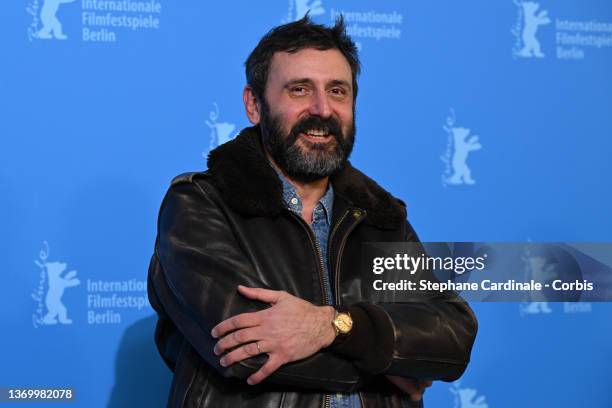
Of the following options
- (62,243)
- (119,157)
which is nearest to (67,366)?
(62,243)

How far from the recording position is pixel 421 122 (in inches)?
113

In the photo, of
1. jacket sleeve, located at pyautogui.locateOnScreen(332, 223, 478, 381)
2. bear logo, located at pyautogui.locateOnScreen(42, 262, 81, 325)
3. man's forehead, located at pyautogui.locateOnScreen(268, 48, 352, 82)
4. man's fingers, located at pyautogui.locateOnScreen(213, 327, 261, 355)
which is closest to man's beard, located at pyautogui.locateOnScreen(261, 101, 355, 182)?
man's forehead, located at pyautogui.locateOnScreen(268, 48, 352, 82)

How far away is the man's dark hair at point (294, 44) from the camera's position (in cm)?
187

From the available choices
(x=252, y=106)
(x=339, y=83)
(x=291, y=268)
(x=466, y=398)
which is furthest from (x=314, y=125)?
(x=466, y=398)

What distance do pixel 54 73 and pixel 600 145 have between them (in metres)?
→ 2.00

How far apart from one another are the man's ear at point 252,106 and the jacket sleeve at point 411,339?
60 cm

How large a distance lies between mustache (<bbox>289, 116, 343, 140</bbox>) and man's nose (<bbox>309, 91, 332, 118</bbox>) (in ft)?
0.04

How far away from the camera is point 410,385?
168 cm

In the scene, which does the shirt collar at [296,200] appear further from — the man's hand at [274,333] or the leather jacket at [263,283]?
the man's hand at [274,333]

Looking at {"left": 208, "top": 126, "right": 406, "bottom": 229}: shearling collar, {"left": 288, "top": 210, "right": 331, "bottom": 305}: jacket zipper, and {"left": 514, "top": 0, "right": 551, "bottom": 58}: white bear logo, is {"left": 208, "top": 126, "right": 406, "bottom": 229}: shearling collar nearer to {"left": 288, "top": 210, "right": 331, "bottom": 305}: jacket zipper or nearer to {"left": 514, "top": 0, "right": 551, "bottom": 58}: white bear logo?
{"left": 288, "top": 210, "right": 331, "bottom": 305}: jacket zipper

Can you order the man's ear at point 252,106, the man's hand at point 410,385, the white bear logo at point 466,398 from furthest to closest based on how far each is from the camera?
1. the white bear logo at point 466,398
2. the man's ear at point 252,106
3. the man's hand at point 410,385

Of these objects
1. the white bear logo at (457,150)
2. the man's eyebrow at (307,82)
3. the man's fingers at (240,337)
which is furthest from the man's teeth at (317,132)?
the white bear logo at (457,150)

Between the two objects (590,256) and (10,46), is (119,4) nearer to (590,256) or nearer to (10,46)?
(10,46)

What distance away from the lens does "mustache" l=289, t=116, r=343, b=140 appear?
182 centimetres
